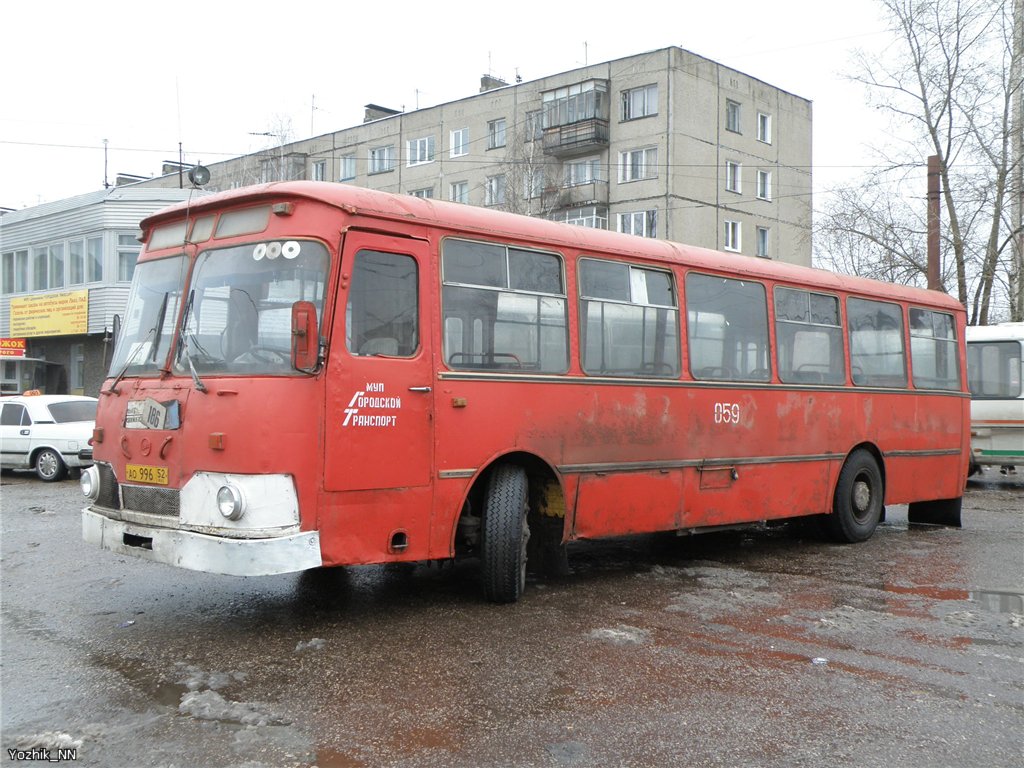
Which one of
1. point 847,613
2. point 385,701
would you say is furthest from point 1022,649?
point 385,701

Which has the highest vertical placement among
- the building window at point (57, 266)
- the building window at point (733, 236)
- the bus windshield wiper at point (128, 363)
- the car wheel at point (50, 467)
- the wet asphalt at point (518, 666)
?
the building window at point (733, 236)

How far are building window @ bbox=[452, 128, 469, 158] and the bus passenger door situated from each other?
37.5 metres

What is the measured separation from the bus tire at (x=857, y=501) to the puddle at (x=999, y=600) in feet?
8.20

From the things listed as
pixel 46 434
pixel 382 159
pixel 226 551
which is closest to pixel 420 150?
pixel 382 159

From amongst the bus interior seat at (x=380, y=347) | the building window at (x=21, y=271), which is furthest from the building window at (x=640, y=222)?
the bus interior seat at (x=380, y=347)

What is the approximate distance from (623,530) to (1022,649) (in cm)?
318

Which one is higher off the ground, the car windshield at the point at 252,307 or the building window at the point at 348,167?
the building window at the point at 348,167

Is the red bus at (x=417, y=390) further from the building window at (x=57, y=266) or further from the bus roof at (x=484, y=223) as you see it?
the building window at (x=57, y=266)

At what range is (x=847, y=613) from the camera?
7562 millimetres

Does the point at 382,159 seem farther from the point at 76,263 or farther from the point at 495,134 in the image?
the point at 76,263

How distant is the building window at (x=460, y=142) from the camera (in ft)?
143

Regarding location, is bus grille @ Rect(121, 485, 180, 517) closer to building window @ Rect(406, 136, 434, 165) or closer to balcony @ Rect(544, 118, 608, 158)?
balcony @ Rect(544, 118, 608, 158)

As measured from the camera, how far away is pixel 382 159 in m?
47.0

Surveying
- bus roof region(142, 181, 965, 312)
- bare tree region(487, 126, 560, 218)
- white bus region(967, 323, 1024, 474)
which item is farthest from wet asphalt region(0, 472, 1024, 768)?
bare tree region(487, 126, 560, 218)
